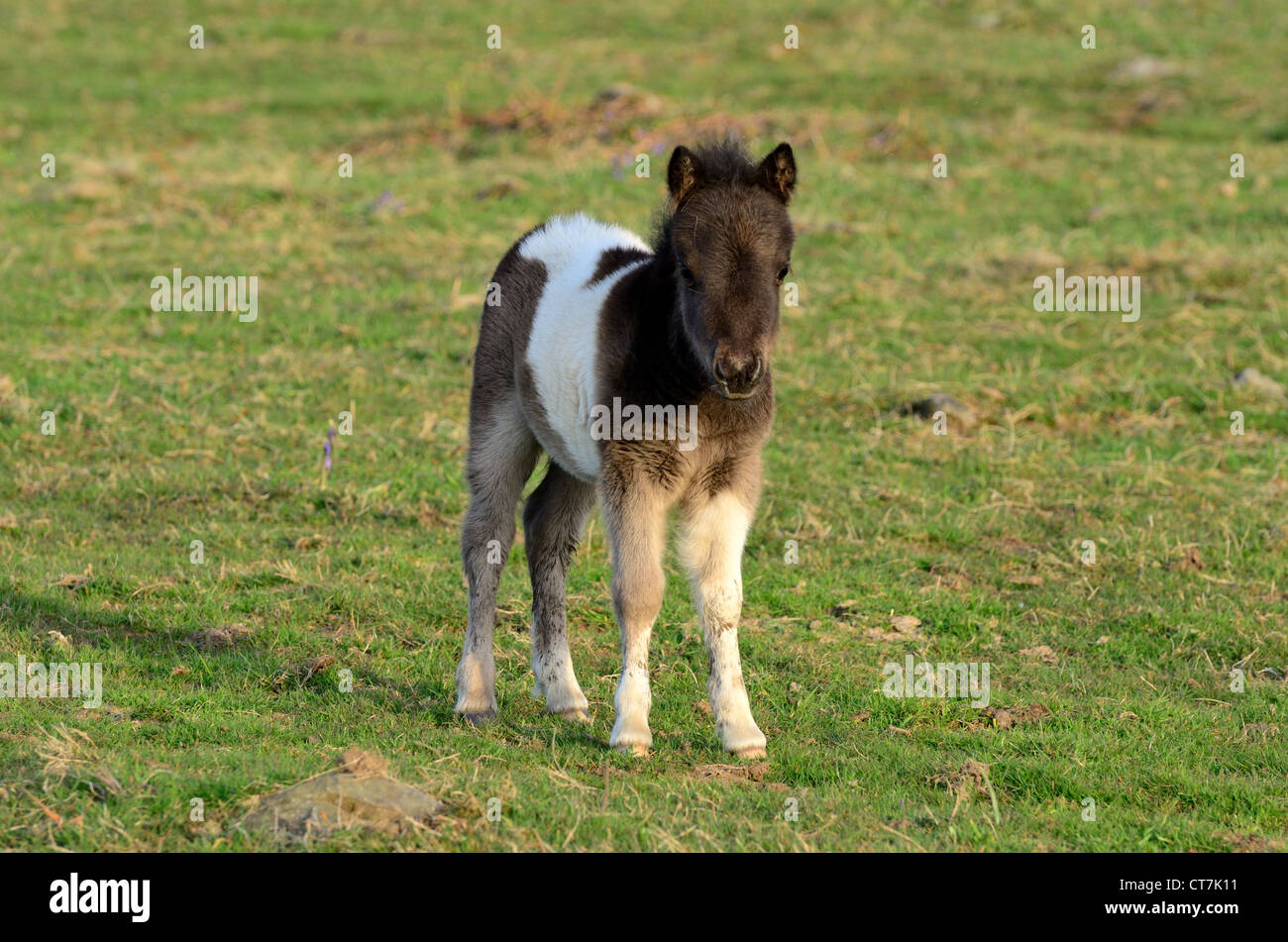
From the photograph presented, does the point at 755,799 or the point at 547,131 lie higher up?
the point at 547,131

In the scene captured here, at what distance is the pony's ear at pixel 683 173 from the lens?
6645mm

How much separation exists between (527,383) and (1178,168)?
47.6ft

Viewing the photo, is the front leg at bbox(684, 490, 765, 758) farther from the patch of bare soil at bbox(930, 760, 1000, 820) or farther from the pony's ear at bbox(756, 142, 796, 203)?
the pony's ear at bbox(756, 142, 796, 203)

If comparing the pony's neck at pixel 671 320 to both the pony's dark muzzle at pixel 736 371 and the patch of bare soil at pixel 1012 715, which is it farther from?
the patch of bare soil at pixel 1012 715

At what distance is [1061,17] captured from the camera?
28719 millimetres

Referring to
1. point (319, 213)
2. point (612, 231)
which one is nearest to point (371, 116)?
point (319, 213)

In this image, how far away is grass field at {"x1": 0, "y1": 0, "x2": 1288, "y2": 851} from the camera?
6.54 m

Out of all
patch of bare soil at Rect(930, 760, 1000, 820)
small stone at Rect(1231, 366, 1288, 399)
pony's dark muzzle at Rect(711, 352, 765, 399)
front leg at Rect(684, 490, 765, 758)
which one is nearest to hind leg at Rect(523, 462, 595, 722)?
front leg at Rect(684, 490, 765, 758)

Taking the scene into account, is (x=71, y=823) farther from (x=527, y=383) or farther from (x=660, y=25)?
(x=660, y=25)

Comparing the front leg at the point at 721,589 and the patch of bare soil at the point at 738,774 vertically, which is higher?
the front leg at the point at 721,589

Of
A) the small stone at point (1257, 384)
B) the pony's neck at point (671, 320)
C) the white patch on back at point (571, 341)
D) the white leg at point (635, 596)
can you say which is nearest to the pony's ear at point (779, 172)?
the pony's neck at point (671, 320)

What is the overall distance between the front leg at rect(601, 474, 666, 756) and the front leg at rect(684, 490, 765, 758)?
0.66ft

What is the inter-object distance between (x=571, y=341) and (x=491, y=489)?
1.13 metres

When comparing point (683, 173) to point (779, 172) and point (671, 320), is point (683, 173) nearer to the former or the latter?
point (779, 172)
